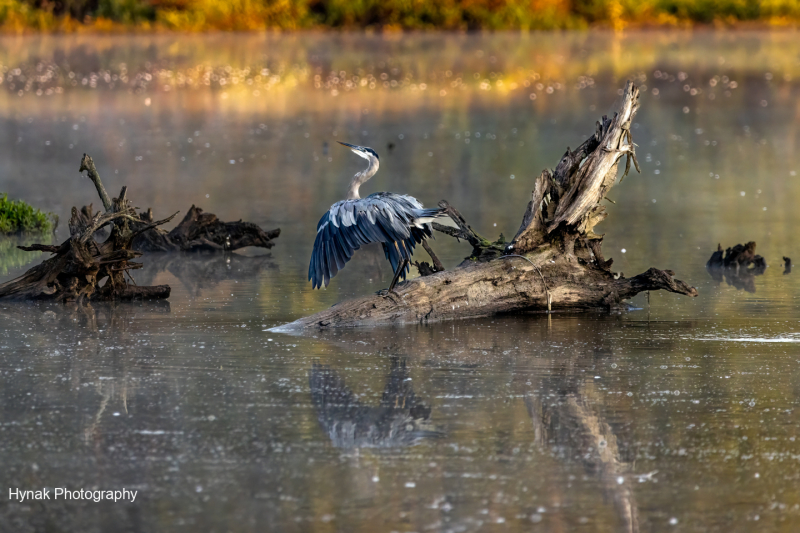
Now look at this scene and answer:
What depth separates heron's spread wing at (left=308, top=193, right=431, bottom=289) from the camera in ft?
24.4

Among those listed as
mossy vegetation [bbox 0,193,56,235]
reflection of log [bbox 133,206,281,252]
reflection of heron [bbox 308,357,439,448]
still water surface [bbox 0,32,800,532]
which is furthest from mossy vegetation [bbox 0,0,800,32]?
reflection of heron [bbox 308,357,439,448]

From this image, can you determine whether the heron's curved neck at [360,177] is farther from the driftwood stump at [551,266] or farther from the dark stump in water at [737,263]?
the dark stump in water at [737,263]

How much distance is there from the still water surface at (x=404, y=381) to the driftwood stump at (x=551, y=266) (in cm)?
20

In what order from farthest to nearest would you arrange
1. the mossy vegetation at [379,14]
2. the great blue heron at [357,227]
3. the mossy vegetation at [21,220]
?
the mossy vegetation at [379,14] < the mossy vegetation at [21,220] < the great blue heron at [357,227]

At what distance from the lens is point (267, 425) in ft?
17.5

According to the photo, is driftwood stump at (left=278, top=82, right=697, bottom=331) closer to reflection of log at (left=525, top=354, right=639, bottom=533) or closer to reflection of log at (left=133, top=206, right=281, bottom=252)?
reflection of log at (left=525, top=354, right=639, bottom=533)

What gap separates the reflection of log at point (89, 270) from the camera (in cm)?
830

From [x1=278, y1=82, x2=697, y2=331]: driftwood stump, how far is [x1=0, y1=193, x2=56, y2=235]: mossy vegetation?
5.16 metres

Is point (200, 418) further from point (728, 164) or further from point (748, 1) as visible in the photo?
point (748, 1)

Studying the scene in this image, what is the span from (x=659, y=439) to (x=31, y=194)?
10.6 metres

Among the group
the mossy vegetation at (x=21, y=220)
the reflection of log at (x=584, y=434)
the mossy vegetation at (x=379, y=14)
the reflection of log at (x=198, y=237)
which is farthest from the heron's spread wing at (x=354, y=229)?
the mossy vegetation at (x=379, y=14)

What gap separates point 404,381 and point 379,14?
37.9 meters

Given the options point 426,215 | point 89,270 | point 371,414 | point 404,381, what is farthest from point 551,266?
point 89,270

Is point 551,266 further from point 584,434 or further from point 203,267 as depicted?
point 203,267
